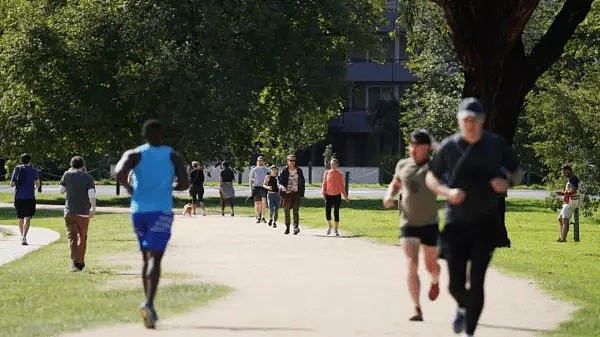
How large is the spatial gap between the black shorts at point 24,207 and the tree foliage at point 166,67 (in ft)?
73.2

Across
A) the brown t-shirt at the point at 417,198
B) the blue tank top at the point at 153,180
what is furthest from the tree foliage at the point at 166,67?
the blue tank top at the point at 153,180

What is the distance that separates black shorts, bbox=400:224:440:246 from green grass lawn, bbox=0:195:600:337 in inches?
57.5

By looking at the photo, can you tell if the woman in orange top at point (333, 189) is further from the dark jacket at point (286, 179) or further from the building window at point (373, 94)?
the building window at point (373, 94)

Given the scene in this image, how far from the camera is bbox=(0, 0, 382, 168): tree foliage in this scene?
49.3 meters

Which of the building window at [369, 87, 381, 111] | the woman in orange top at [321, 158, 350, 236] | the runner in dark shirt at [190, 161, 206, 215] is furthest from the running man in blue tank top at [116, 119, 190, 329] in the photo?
the building window at [369, 87, 381, 111]

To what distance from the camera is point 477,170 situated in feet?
34.5

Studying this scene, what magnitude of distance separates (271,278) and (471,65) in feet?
27.5

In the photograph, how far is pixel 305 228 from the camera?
1283 inches

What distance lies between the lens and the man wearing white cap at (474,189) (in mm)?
10508

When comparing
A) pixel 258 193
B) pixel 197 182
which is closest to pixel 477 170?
pixel 258 193

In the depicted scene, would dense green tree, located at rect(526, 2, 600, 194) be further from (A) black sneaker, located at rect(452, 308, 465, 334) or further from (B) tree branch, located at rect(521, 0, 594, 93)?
(A) black sneaker, located at rect(452, 308, 465, 334)

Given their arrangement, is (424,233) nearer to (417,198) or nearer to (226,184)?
(417,198)

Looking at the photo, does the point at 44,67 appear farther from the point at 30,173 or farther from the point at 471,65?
the point at 471,65

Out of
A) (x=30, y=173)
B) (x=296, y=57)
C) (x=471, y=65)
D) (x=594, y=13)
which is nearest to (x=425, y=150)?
(x=471, y=65)
